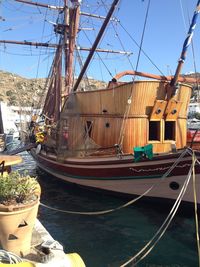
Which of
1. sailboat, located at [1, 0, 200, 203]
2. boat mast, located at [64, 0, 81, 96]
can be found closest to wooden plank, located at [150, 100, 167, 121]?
sailboat, located at [1, 0, 200, 203]

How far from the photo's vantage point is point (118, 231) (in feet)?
33.8

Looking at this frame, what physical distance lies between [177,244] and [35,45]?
25496mm

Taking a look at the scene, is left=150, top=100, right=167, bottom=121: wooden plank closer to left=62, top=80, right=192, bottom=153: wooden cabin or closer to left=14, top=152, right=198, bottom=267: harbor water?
left=62, top=80, right=192, bottom=153: wooden cabin

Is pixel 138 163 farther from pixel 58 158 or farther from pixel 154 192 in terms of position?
pixel 58 158

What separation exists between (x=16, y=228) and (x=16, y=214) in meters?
0.27

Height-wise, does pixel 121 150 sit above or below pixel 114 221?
above

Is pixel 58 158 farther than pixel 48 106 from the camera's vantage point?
No

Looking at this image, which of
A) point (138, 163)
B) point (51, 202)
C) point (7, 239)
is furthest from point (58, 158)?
point (7, 239)

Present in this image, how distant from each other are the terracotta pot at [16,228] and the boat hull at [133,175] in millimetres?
5320

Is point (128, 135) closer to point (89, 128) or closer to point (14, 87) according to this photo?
point (89, 128)

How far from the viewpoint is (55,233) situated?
10.1 meters

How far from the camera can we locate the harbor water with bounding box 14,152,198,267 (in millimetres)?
8477

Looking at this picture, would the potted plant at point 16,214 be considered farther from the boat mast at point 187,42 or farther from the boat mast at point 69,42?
the boat mast at point 69,42

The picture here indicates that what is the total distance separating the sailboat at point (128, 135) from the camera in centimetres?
1208
